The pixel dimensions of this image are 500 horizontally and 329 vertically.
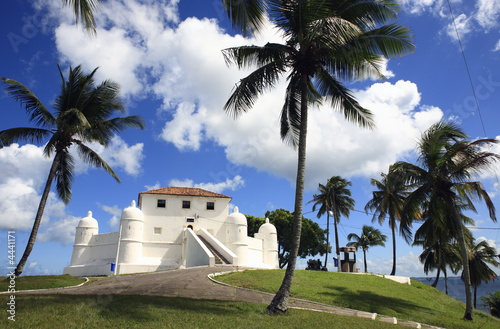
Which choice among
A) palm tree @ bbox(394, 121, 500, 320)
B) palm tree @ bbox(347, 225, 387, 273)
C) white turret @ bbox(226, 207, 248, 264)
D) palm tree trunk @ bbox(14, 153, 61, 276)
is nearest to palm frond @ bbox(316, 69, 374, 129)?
palm tree @ bbox(394, 121, 500, 320)

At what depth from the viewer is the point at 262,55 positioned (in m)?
12.2

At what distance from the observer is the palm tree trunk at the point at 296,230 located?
9703mm

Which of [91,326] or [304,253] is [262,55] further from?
[304,253]

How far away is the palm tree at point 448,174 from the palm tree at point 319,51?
19.1ft

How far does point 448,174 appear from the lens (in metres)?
16.4

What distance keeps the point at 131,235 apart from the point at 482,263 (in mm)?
32099

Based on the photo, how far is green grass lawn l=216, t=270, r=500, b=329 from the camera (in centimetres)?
1365

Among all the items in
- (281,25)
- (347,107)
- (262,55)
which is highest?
(281,25)

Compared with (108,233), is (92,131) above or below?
above

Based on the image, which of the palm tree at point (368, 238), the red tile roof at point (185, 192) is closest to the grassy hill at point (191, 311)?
the red tile roof at point (185, 192)

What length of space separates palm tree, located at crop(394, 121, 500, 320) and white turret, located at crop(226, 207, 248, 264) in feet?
52.0

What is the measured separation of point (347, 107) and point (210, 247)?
17.2m

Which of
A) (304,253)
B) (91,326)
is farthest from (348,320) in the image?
(304,253)

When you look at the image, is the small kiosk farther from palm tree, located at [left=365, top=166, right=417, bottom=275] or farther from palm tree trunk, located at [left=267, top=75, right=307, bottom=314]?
palm tree trunk, located at [left=267, top=75, right=307, bottom=314]
